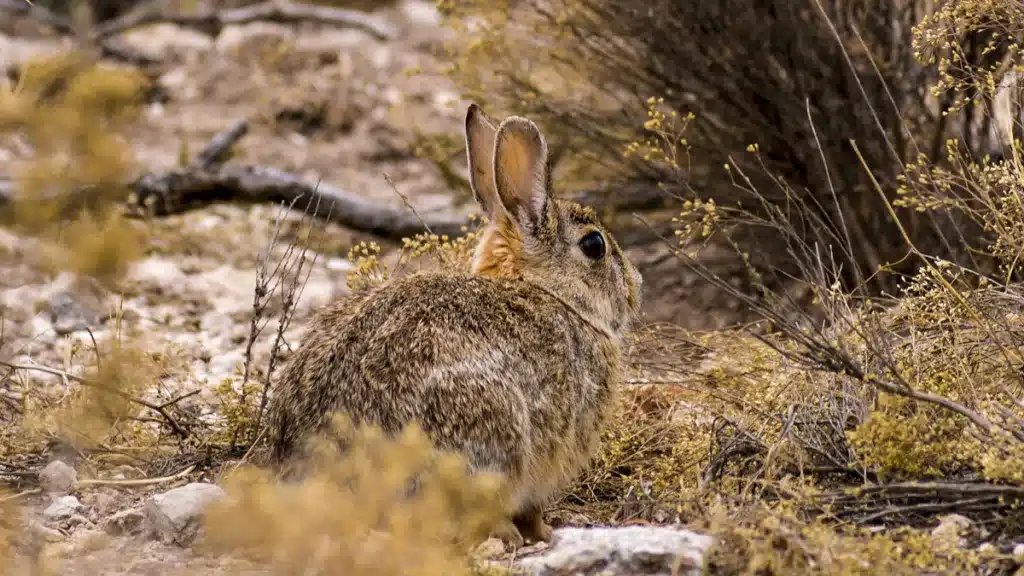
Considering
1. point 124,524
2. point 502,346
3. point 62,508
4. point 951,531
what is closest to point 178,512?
point 124,524

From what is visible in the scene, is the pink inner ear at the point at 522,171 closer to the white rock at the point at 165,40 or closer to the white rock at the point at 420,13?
the white rock at the point at 165,40

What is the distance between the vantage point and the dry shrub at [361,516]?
2.94 m

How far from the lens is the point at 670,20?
6.10 meters

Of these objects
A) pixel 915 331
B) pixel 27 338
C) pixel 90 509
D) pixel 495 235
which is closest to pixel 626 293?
pixel 495 235

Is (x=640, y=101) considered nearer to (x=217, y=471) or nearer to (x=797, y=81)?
(x=797, y=81)

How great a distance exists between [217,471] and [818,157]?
10.4ft

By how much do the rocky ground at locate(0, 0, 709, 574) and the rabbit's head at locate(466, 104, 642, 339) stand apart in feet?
3.46

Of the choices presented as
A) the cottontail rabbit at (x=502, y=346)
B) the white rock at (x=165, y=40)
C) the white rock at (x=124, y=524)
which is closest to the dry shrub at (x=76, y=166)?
the cottontail rabbit at (x=502, y=346)

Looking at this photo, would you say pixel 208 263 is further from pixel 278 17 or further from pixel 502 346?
pixel 278 17

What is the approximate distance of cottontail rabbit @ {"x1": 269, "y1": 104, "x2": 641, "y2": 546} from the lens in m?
3.87

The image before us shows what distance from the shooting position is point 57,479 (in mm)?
4371

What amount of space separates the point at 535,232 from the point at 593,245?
250mm

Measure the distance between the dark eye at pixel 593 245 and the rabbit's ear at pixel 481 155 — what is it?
0.35 meters

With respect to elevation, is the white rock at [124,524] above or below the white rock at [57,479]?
below
